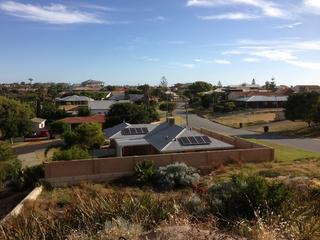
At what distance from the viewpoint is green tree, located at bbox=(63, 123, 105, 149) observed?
43.5 metres

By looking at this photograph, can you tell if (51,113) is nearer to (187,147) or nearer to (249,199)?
(187,147)

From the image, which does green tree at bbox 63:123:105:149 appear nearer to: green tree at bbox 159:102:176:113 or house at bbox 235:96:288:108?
green tree at bbox 159:102:176:113

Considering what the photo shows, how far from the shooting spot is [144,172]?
27.1 meters

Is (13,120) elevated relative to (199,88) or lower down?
lower down

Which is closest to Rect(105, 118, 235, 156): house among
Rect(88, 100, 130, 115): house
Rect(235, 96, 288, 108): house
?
Rect(88, 100, 130, 115): house

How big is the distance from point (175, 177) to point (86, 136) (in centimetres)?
1949

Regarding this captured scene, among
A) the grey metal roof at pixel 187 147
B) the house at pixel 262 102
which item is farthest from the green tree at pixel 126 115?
the house at pixel 262 102

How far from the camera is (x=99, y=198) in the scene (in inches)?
341

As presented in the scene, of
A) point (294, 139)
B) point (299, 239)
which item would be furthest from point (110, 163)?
point (294, 139)

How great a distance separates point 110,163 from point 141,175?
95.4 inches

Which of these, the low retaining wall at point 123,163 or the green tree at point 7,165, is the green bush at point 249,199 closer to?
the low retaining wall at point 123,163

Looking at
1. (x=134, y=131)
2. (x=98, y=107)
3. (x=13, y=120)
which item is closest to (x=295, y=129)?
(x=134, y=131)

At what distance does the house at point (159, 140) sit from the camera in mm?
31797

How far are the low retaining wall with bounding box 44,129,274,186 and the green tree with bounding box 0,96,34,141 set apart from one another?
35.2 meters
